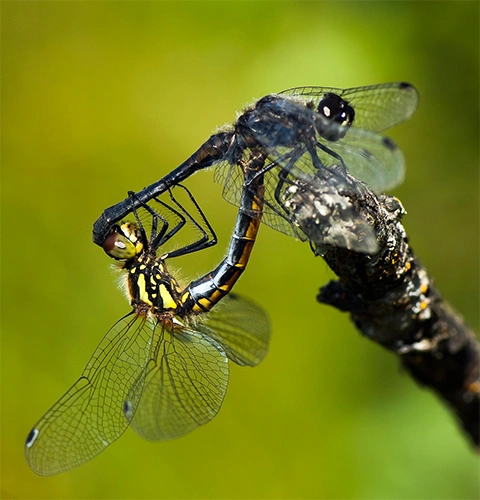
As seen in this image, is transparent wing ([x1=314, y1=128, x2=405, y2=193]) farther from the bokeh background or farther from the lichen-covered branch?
the bokeh background

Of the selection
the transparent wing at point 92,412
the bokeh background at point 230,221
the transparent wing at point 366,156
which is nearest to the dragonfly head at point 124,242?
the transparent wing at point 92,412

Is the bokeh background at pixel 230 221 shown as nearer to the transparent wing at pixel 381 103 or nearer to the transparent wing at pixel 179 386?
the transparent wing at pixel 179 386

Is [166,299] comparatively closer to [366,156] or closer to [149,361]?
[149,361]

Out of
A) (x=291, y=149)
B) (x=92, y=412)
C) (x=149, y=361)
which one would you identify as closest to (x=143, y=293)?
(x=149, y=361)

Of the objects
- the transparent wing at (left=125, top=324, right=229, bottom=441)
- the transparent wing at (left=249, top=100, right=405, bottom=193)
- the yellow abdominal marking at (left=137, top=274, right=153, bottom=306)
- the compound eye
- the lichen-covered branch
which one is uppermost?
the compound eye

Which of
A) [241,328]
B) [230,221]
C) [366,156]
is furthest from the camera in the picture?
[230,221]

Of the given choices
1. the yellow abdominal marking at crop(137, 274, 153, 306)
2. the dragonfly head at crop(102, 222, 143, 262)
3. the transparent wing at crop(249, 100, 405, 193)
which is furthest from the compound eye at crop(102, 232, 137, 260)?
the transparent wing at crop(249, 100, 405, 193)

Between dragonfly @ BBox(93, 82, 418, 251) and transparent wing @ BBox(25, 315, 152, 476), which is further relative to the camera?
transparent wing @ BBox(25, 315, 152, 476)
